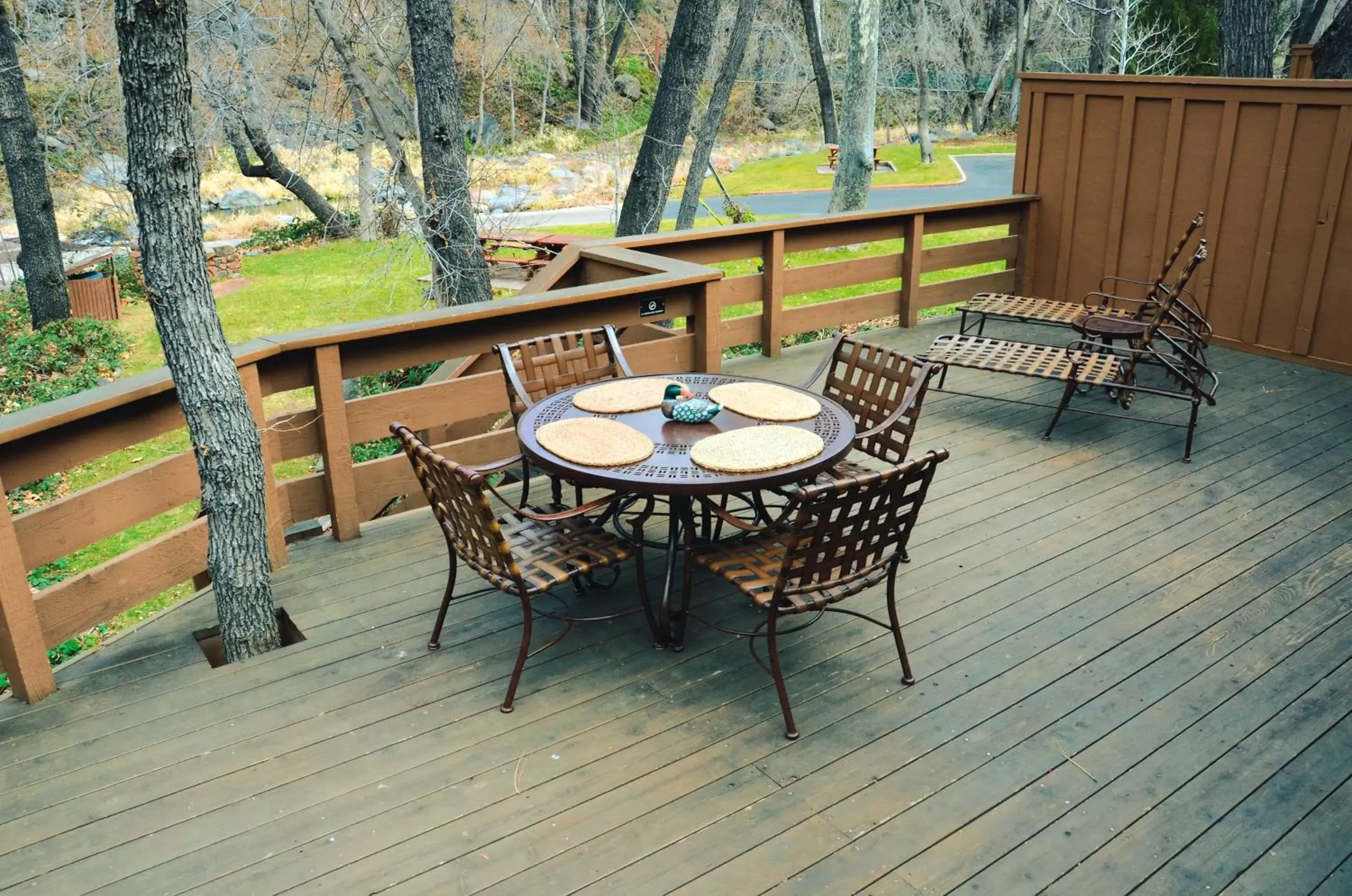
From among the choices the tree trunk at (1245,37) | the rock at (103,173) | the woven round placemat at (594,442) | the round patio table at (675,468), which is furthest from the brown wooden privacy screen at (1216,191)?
the rock at (103,173)

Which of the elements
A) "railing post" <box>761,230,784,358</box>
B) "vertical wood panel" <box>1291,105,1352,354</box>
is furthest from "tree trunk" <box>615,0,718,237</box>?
"vertical wood panel" <box>1291,105,1352,354</box>

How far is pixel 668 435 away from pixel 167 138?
5.68 feet

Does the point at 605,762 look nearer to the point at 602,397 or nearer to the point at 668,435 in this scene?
the point at 668,435

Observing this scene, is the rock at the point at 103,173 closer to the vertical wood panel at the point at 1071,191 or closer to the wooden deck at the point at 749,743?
the vertical wood panel at the point at 1071,191

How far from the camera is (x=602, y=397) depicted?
3.83 m

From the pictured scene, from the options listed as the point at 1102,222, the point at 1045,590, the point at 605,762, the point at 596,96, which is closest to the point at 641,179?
the point at 1102,222

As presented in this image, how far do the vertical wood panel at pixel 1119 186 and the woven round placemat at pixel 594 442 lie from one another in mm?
4576

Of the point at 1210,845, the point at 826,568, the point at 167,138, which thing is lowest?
the point at 1210,845

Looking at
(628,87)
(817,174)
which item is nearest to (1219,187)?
(817,174)

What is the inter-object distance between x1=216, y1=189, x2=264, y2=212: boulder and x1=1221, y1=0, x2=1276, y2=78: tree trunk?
17.3 metres

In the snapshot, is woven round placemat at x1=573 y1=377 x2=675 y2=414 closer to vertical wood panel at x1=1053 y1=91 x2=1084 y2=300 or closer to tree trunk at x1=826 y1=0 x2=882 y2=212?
vertical wood panel at x1=1053 y1=91 x2=1084 y2=300

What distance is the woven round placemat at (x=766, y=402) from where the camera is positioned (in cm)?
363

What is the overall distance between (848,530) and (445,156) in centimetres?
565

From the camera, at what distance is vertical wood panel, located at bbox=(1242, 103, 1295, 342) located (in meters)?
5.81
